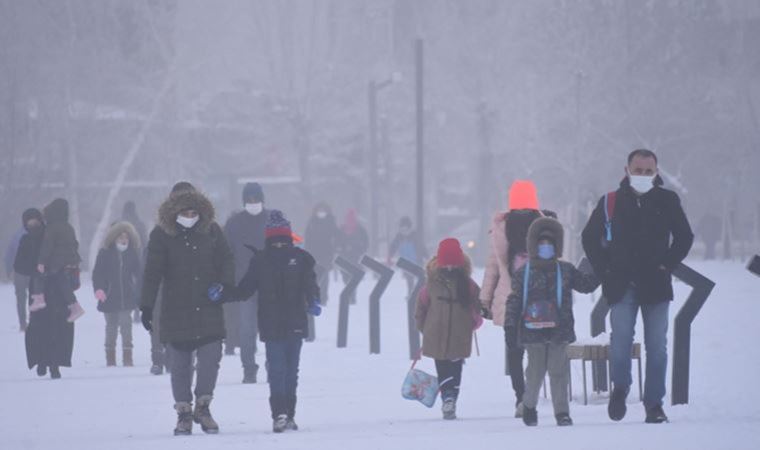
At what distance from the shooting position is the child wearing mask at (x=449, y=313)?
35.0 ft

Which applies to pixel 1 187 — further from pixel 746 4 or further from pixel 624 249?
pixel 624 249

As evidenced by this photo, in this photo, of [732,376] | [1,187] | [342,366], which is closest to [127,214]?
[342,366]

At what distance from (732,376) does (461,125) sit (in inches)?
1867

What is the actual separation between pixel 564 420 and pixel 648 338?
0.74 m

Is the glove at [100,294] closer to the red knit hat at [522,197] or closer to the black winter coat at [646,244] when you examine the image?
the red knit hat at [522,197]

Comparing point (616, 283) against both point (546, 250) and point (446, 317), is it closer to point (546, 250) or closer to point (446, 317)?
point (546, 250)

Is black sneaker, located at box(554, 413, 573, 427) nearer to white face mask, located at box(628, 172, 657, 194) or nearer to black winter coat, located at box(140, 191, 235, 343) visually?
white face mask, located at box(628, 172, 657, 194)

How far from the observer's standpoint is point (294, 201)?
207 feet

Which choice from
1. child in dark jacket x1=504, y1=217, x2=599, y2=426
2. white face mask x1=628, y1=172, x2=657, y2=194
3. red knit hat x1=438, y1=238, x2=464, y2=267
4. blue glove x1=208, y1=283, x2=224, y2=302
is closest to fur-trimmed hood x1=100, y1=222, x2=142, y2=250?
red knit hat x1=438, y1=238, x2=464, y2=267

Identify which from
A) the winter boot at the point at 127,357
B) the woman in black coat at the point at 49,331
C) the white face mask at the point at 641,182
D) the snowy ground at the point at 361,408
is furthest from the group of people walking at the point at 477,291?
the winter boot at the point at 127,357

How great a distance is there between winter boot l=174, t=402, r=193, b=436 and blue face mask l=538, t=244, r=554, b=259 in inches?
96.1

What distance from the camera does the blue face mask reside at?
364 inches

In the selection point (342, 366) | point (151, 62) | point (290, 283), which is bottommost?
point (342, 366)

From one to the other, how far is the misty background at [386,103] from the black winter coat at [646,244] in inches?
1323
